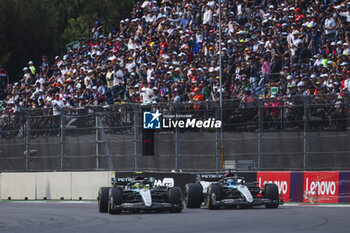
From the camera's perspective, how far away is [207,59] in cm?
2789

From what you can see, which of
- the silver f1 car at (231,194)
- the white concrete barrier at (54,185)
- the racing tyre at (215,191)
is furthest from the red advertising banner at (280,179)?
the white concrete barrier at (54,185)

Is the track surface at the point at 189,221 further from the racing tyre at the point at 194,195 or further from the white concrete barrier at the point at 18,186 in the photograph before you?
the white concrete barrier at the point at 18,186

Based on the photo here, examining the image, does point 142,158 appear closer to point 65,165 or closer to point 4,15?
point 65,165

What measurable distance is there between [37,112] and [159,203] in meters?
7.74

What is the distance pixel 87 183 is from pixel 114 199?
6.48 m

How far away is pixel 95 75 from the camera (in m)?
31.1

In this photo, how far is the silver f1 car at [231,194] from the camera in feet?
Answer: 56.4

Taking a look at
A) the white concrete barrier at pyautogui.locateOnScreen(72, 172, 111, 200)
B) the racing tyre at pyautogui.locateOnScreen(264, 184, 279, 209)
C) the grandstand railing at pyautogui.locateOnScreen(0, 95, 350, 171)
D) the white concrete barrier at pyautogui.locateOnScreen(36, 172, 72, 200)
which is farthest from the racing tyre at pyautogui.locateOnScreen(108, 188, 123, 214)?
the white concrete barrier at pyautogui.locateOnScreen(36, 172, 72, 200)

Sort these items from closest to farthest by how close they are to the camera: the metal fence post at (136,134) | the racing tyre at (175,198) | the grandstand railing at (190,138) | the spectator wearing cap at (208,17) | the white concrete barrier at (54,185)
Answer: the racing tyre at (175,198), the grandstand railing at (190,138), the metal fence post at (136,134), the white concrete barrier at (54,185), the spectator wearing cap at (208,17)

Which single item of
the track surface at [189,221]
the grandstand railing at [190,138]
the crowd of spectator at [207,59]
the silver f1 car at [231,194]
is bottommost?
the track surface at [189,221]

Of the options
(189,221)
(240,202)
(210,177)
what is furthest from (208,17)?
(189,221)

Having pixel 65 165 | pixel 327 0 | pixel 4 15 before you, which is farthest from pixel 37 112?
pixel 4 15

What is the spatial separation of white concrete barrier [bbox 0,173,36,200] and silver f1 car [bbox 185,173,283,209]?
7.60 m

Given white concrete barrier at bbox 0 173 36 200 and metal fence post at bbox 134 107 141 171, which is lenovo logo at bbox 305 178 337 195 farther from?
white concrete barrier at bbox 0 173 36 200
